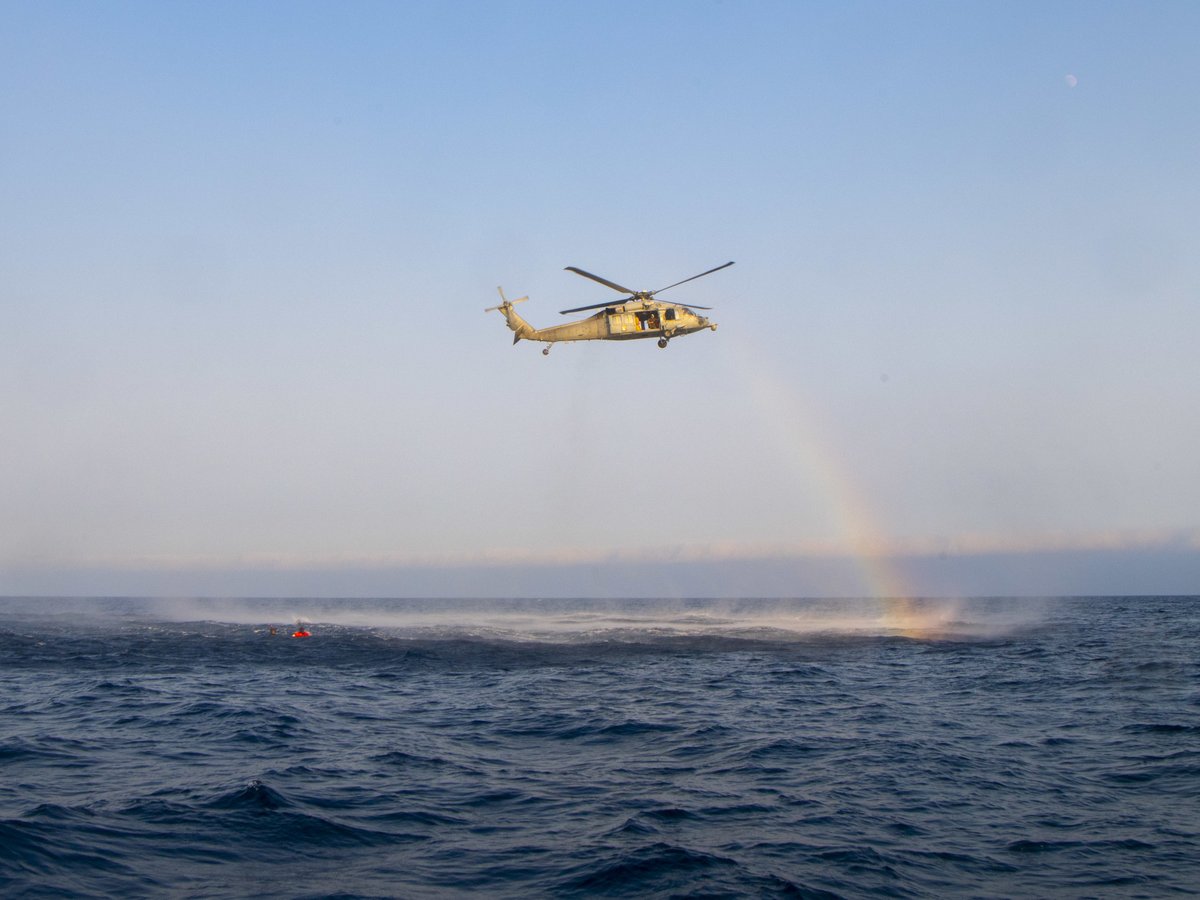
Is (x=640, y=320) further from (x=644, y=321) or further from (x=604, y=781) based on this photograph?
(x=604, y=781)

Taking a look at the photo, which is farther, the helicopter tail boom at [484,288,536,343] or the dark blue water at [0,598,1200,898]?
the helicopter tail boom at [484,288,536,343]

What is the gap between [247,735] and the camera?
28.9 meters

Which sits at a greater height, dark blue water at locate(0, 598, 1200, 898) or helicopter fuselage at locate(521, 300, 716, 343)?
helicopter fuselage at locate(521, 300, 716, 343)

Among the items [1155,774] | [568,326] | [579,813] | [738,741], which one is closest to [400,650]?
[568,326]

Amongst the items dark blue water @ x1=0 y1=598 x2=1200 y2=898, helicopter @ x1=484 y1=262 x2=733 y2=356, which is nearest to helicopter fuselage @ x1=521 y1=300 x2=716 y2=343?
helicopter @ x1=484 y1=262 x2=733 y2=356

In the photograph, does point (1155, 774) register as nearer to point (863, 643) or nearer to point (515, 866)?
point (515, 866)

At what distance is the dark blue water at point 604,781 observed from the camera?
15.7 metres

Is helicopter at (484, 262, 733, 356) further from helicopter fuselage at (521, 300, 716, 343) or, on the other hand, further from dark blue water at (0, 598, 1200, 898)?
dark blue water at (0, 598, 1200, 898)

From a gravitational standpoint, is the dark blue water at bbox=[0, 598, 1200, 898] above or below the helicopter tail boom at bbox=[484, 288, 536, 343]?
below

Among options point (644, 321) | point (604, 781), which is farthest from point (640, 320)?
point (604, 781)

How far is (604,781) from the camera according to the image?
22.9 metres

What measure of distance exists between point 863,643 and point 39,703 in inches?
2069

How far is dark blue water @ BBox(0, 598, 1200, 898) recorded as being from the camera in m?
15.7

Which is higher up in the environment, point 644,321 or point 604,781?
point 644,321
